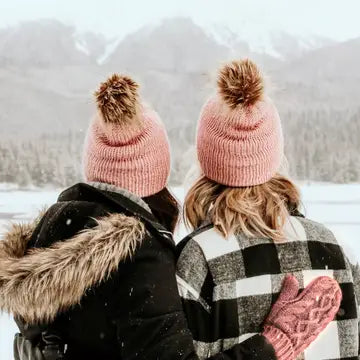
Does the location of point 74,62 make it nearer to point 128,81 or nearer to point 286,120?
point 286,120

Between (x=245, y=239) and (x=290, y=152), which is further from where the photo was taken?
(x=290, y=152)

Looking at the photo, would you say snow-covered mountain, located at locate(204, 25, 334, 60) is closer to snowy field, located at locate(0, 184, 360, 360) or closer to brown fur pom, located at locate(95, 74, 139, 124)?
snowy field, located at locate(0, 184, 360, 360)

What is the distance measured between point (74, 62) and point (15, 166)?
456cm

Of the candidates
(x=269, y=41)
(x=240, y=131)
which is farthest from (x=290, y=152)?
(x=240, y=131)

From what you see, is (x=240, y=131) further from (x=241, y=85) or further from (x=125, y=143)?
(x=125, y=143)

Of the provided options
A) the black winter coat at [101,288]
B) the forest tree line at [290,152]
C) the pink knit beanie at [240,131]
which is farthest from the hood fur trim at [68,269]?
the forest tree line at [290,152]

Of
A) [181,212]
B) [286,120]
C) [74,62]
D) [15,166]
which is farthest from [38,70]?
[181,212]

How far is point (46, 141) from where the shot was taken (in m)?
10.3

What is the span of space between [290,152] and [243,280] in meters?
8.80

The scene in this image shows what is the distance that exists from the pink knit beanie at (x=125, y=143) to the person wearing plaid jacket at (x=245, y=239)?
0.12 meters

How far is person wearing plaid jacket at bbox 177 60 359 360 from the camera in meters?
1.37

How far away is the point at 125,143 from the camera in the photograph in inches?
58.2

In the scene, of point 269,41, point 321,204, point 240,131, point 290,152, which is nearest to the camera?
point 240,131

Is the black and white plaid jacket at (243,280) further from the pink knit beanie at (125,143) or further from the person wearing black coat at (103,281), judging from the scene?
the pink knit beanie at (125,143)
